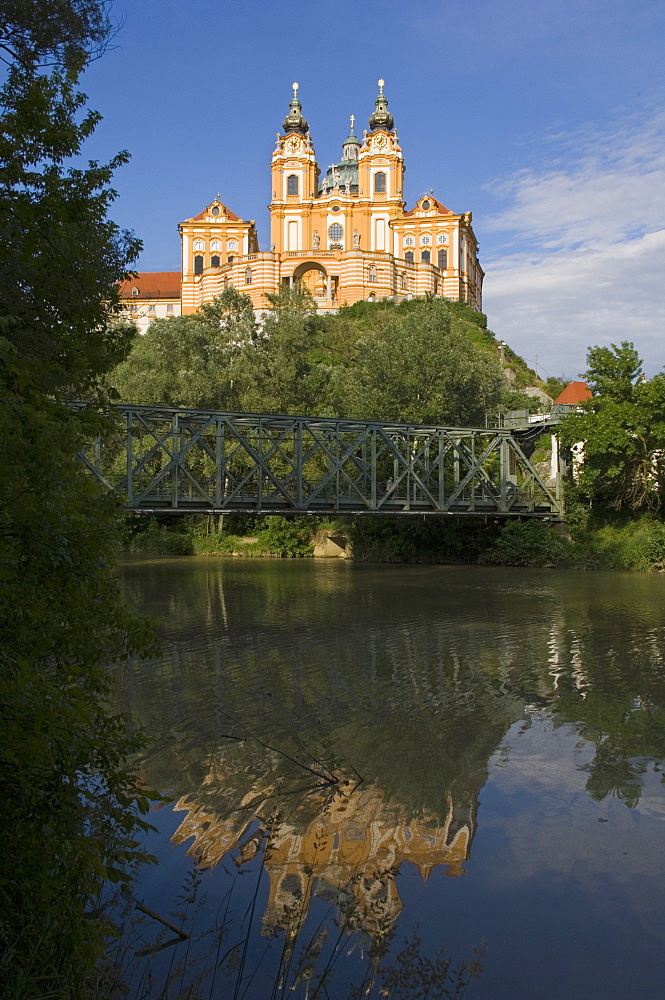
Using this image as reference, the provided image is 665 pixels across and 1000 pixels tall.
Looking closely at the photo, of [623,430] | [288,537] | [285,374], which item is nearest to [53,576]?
[623,430]

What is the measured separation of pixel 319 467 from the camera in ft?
149

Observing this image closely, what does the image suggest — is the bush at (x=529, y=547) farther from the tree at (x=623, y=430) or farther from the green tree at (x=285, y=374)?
the green tree at (x=285, y=374)

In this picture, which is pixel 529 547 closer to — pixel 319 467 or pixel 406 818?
pixel 319 467

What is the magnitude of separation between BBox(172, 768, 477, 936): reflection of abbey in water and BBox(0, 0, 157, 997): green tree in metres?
1.29

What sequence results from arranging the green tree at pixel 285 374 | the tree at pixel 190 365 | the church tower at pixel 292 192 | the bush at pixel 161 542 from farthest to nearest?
the church tower at pixel 292 192 < the bush at pixel 161 542 < the green tree at pixel 285 374 < the tree at pixel 190 365

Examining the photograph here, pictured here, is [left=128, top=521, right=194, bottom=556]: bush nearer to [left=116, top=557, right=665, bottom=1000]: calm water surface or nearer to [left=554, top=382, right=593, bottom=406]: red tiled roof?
[left=554, top=382, right=593, bottom=406]: red tiled roof

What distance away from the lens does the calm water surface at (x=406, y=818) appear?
231 inches

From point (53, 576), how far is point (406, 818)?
439 centimetres

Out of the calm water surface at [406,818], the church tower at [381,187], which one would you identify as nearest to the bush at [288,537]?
the calm water surface at [406,818]

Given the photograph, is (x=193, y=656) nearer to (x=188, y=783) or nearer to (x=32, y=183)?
(x=188, y=783)

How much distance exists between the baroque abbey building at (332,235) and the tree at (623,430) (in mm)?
50784

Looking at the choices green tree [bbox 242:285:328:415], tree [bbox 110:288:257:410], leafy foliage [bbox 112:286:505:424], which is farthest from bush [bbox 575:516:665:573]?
tree [bbox 110:288:257:410]

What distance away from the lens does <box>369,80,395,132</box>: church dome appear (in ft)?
319

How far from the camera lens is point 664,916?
643 cm
